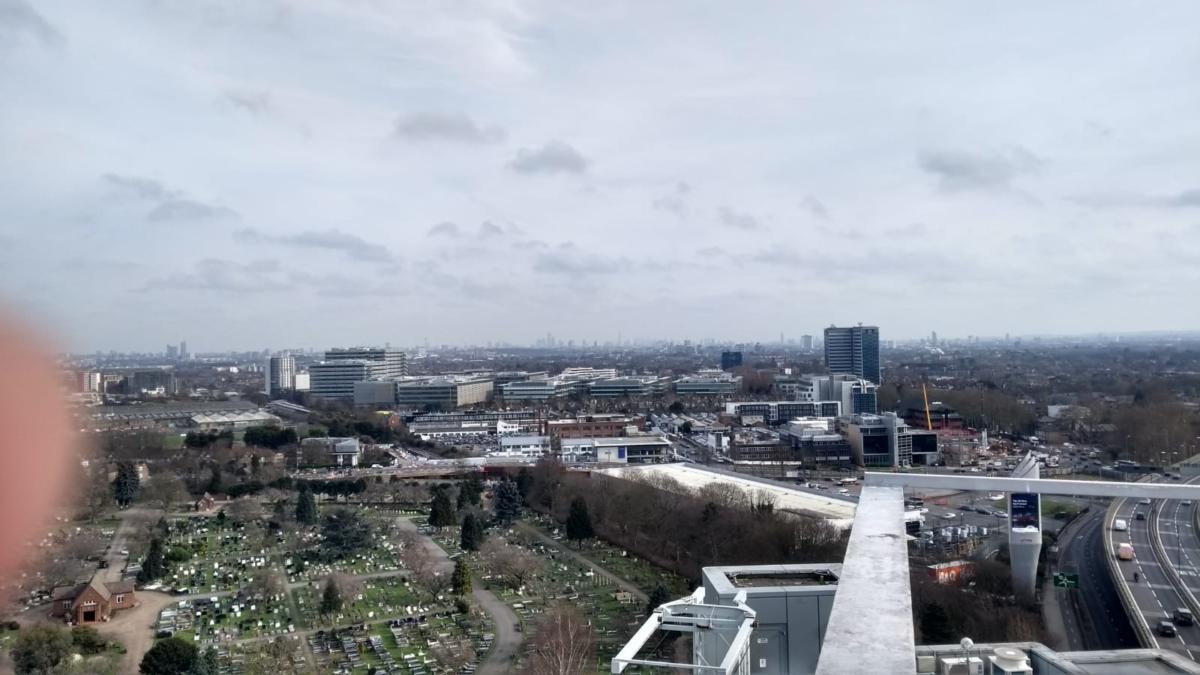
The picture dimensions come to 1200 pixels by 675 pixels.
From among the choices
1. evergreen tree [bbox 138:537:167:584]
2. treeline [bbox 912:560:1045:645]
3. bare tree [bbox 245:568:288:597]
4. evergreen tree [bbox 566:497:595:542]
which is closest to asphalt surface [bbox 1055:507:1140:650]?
treeline [bbox 912:560:1045:645]

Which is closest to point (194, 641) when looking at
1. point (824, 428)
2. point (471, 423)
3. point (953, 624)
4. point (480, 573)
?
point (480, 573)

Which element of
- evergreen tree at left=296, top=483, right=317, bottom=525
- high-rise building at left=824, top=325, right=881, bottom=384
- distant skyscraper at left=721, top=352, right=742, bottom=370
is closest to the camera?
evergreen tree at left=296, top=483, right=317, bottom=525

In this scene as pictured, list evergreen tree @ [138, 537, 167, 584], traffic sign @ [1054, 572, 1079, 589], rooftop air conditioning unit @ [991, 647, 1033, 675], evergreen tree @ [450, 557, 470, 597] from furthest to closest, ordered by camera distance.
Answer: evergreen tree @ [138, 537, 167, 584]
evergreen tree @ [450, 557, 470, 597]
traffic sign @ [1054, 572, 1079, 589]
rooftop air conditioning unit @ [991, 647, 1033, 675]

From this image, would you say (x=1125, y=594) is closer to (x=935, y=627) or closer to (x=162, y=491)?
(x=935, y=627)

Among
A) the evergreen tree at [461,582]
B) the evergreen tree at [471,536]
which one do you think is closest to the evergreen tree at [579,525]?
the evergreen tree at [471,536]

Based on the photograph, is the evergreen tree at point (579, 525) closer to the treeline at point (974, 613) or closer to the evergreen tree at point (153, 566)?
the treeline at point (974, 613)

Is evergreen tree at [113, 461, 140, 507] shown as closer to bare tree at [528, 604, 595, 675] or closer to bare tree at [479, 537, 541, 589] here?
bare tree at [479, 537, 541, 589]

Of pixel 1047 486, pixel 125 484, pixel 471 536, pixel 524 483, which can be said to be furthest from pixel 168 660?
pixel 524 483
